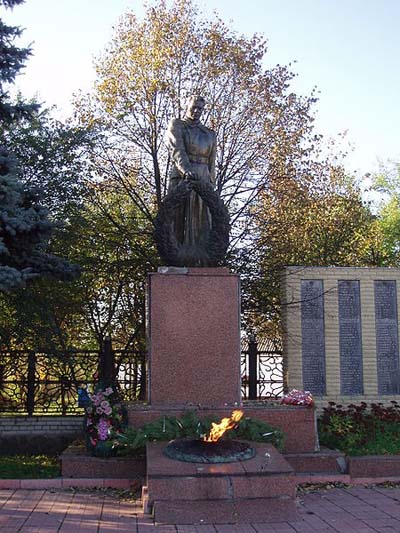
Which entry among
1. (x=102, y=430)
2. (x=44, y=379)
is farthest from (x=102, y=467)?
(x=44, y=379)

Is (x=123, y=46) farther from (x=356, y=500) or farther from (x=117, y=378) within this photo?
(x=356, y=500)

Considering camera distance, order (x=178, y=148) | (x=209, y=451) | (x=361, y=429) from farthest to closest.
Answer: (x=178, y=148)
(x=361, y=429)
(x=209, y=451)

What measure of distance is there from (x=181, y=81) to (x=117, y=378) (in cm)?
580

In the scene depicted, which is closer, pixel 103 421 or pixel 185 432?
pixel 185 432

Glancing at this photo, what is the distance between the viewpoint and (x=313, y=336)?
890 cm

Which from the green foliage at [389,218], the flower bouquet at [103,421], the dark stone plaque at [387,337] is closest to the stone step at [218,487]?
the flower bouquet at [103,421]

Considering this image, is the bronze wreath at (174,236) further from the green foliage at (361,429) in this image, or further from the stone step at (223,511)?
the stone step at (223,511)

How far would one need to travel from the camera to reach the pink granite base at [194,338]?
23.2 ft

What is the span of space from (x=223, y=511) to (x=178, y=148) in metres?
4.77

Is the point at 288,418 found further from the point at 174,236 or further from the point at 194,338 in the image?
the point at 174,236

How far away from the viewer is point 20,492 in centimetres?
606

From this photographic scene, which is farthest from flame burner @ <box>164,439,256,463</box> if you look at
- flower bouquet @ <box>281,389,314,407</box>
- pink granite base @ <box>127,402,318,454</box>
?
flower bouquet @ <box>281,389,314,407</box>

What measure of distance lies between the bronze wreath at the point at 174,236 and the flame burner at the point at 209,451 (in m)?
2.60

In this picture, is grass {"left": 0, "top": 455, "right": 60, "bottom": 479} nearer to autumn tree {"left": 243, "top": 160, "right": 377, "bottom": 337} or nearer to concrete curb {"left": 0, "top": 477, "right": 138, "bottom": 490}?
concrete curb {"left": 0, "top": 477, "right": 138, "bottom": 490}
